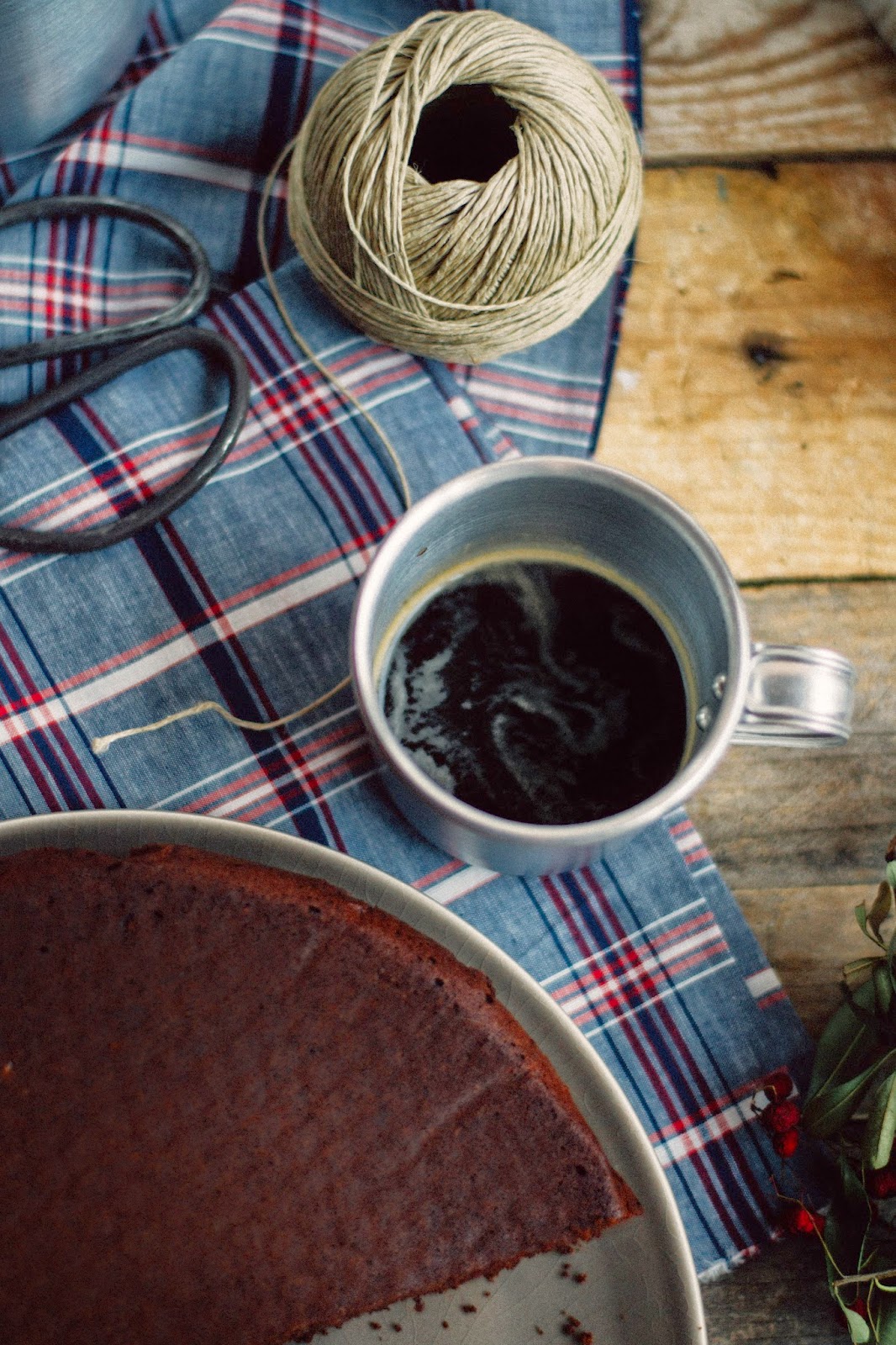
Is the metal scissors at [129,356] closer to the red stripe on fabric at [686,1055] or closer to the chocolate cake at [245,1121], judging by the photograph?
the chocolate cake at [245,1121]

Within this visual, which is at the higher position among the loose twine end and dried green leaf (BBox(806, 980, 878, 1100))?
the loose twine end

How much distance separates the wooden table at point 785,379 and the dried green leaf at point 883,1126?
107 millimetres

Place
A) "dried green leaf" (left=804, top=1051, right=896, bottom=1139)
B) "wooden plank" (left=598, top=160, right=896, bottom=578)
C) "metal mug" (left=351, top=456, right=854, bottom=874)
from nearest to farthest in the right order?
"metal mug" (left=351, top=456, right=854, bottom=874) → "dried green leaf" (left=804, top=1051, right=896, bottom=1139) → "wooden plank" (left=598, top=160, right=896, bottom=578)

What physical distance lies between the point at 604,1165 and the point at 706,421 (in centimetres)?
46

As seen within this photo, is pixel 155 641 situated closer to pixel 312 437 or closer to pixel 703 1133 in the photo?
pixel 312 437

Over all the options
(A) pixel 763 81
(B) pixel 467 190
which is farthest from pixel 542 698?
(A) pixel 763 81

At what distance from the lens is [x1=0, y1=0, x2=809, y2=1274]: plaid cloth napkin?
Answer: 662 millimetres

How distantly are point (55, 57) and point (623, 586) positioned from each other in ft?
1.47

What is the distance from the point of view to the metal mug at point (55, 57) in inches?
23.7

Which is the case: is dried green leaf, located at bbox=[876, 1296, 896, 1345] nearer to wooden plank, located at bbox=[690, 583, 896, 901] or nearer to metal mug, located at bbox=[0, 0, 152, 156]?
wooden plank, located at bbox=[690, 583, 896, 901]

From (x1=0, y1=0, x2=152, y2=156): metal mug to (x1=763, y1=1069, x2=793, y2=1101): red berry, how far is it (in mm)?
715

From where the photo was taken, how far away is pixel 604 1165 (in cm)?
56

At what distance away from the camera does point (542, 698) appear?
1.98 feet

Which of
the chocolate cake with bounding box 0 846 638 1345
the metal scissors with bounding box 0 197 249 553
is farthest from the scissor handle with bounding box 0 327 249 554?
the chocolate cake with bounding box 0 846 638 1345
